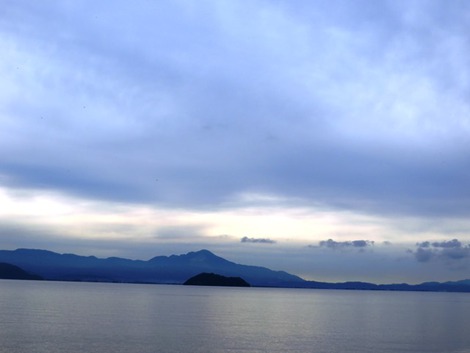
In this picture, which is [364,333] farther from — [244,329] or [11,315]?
[11,315]

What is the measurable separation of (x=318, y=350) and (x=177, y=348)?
848 inches

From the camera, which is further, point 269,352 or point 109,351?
point 269,352

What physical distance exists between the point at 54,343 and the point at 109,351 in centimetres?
1084

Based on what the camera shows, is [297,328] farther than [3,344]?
Yes

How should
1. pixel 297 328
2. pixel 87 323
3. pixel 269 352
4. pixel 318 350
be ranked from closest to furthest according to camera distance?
pixel 269 352 < pixel 318 350 < pixel 87 323 < pixel 297 328

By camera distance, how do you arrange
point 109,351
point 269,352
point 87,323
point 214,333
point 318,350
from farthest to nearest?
point 87,323, point 214,333, point 318,350, point 269,352, point 109,351

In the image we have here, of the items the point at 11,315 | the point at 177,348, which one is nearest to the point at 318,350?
the point at 177,348

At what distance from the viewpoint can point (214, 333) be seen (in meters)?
105

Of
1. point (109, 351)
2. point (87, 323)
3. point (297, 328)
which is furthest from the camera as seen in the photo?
point (297, 328)

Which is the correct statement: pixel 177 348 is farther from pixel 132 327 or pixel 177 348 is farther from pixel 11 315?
pixel 11 315

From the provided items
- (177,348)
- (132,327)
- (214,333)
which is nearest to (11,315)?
(132,327)

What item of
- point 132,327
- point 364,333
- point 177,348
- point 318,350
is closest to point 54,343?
point 177,348

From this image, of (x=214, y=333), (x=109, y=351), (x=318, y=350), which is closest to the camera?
(x=109, y=351)

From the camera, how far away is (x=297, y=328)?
407 ft
